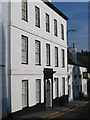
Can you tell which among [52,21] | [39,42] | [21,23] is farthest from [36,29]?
[52,21]

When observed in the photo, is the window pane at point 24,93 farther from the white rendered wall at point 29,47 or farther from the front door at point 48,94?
the front door at point 48,94

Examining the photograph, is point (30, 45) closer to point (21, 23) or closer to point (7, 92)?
point (21, 23)

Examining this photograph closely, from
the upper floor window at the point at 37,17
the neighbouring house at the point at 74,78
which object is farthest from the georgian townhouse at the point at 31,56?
the neighbouring house at the point at 74,78

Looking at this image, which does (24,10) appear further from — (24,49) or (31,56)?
(31,56)

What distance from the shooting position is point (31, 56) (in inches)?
693

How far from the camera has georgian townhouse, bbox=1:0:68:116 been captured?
48.3 ft

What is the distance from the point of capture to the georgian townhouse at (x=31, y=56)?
14727 mm

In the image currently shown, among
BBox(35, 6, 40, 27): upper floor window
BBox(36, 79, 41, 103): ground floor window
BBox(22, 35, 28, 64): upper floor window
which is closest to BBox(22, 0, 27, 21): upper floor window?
BBox(22, 35, 28, 64): upper floor window

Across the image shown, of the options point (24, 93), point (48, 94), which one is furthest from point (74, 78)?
point (24, 93)

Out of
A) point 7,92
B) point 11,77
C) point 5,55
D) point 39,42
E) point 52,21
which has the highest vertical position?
point 52,21

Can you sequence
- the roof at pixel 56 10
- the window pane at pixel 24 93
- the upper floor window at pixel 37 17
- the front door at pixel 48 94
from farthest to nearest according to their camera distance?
the roof at pixel 56 10, the front door at pixel 48 94, the upper floor window at pixel 37 17, the window pane at pixel 24 93

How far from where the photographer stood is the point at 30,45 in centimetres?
1741

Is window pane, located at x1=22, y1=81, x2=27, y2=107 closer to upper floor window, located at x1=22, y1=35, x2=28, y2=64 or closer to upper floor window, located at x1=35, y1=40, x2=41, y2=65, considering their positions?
upper floor window, located at x1=22, y1=35, x2=28, y2=64

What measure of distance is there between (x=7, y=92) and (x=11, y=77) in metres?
1.03
